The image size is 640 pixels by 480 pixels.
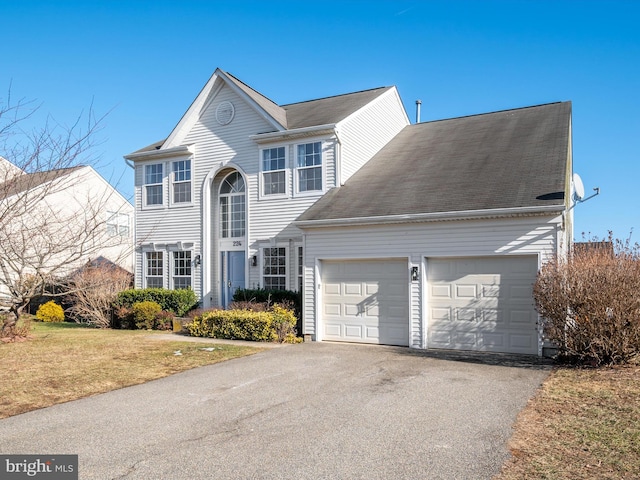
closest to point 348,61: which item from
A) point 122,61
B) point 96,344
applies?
point 122,61

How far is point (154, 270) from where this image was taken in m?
18.9

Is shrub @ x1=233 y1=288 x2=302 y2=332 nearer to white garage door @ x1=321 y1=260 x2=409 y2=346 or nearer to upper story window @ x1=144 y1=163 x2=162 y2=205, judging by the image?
white garage door @ x1=321 y1=260 x2=409 y2=346

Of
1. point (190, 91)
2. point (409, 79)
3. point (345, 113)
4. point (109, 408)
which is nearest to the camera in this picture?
point (109, 408)

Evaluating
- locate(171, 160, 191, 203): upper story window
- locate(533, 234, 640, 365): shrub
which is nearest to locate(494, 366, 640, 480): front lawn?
locate(533, 234, 640, 365): shrub

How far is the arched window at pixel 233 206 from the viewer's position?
17.5m

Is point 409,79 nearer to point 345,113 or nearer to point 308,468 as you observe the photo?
point 345,113

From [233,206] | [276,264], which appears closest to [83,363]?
[276,264]

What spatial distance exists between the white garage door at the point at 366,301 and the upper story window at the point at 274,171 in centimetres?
372

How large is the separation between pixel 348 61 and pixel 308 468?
14.4 metres

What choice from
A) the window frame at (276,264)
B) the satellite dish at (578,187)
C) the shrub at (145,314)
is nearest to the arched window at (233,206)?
the window frame at (276,264)

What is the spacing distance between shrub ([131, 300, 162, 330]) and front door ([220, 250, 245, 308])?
7.61ft

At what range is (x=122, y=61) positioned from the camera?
49.9 ft

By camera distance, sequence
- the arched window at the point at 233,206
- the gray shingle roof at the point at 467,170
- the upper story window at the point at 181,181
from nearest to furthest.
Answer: the gray shingle roof at the point at 467,170 → the arched window at the point at 233,206 → the upper story window at the point at 181,181

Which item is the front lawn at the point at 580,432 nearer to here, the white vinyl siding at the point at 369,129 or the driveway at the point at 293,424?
the driveway at the point at 293,424
